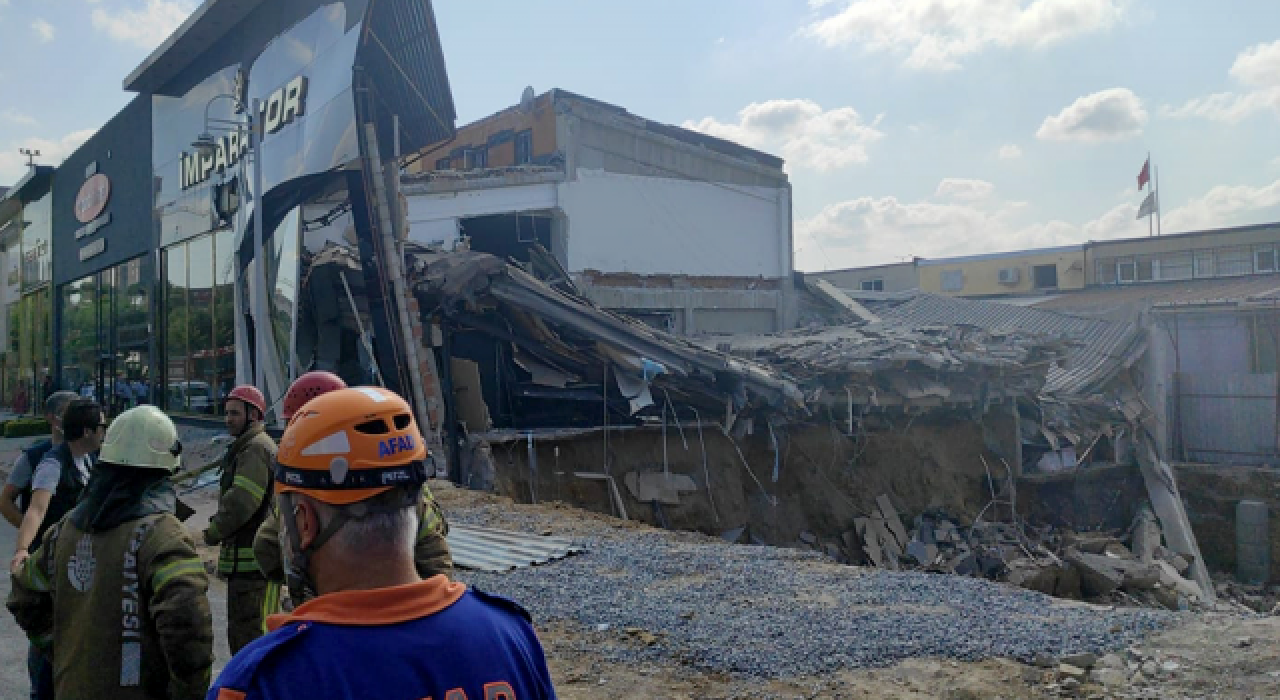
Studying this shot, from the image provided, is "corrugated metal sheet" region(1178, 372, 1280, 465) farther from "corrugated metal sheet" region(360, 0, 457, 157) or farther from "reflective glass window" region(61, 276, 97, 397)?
"reflective glass window" region(61, 276, 97, 397)

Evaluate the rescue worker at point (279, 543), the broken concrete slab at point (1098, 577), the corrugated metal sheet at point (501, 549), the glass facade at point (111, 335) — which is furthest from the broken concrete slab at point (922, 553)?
the glass facade at point (111, 335)

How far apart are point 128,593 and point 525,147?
20.2 metres

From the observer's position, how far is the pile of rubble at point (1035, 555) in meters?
12.1

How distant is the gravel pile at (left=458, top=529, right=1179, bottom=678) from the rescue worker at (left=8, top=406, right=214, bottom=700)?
9.26 feet

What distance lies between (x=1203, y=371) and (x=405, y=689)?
25005mm

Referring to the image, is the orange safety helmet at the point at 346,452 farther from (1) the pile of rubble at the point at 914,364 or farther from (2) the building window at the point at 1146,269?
(2) the building window at the point at 1146,269

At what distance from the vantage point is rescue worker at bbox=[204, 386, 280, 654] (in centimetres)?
394

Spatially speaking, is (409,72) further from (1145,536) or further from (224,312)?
(1145,536)

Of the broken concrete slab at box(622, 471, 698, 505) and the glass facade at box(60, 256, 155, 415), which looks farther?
the glass facade at box(60, 256, 155, 415)

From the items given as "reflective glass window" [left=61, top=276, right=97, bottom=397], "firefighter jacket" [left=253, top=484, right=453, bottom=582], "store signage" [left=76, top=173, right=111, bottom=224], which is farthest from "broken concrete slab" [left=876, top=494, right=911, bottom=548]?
"reflective glass window" [left=61, top=276, right=97, bottom=397]

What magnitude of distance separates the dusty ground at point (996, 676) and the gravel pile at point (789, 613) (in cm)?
13

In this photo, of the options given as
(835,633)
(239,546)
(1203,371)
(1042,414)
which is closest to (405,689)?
(239,546)

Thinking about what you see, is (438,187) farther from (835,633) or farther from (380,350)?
(835,633)

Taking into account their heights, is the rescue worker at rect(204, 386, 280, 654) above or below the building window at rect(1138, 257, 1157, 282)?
below
